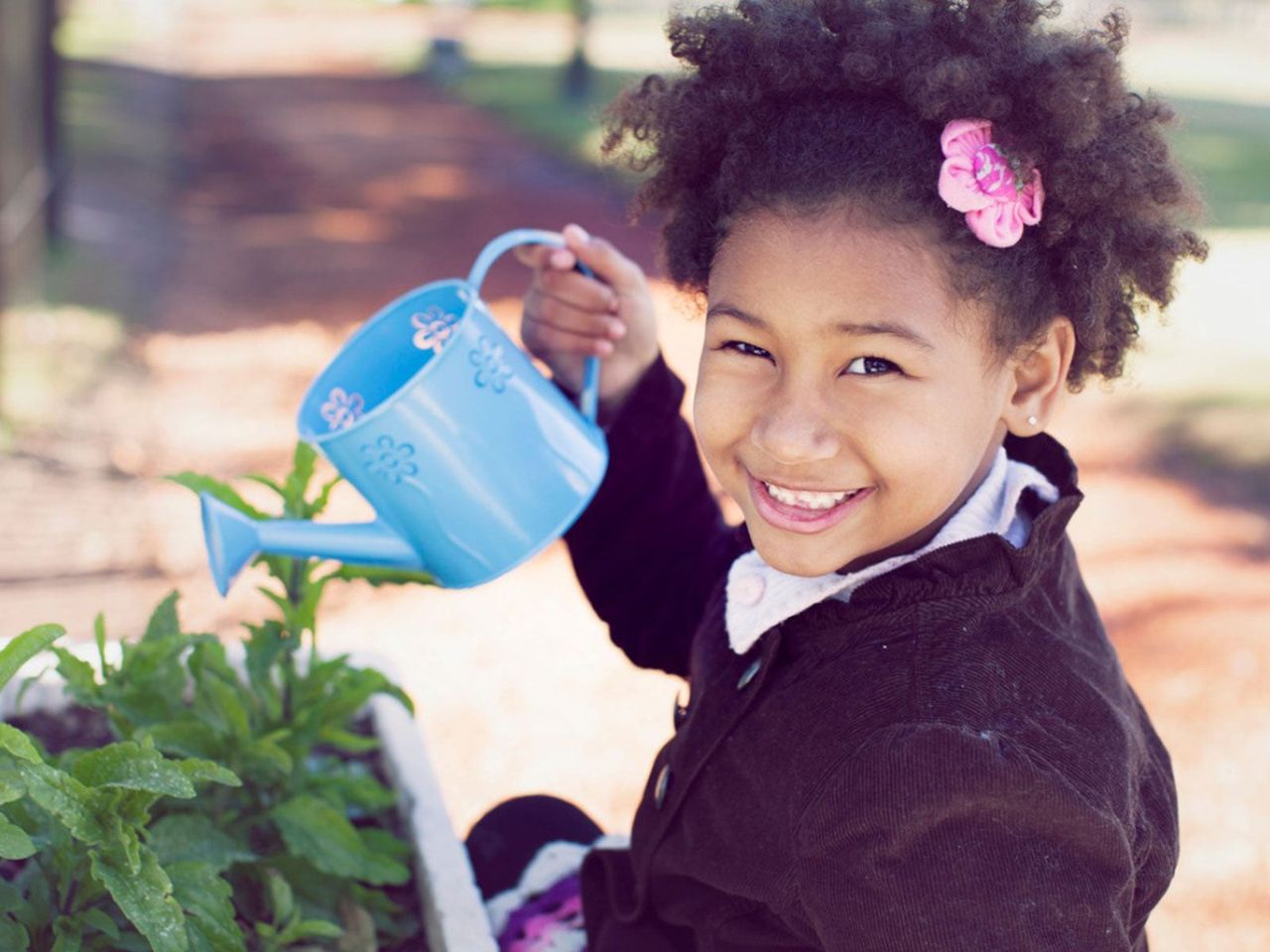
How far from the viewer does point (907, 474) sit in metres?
1.48

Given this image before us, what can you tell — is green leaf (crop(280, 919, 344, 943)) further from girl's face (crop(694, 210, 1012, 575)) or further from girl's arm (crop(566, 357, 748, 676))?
girl's face (crop(694, 210, 1012, 575))

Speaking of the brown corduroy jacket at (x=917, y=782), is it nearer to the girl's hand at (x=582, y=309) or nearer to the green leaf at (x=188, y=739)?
the girl's hand at (x=582, y=309)

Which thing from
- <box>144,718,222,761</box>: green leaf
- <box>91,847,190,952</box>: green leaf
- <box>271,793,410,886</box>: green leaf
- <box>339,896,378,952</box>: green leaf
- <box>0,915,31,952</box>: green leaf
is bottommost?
<box>339,896,378,952</box>: green leaf

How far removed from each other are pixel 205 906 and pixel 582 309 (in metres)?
0.91

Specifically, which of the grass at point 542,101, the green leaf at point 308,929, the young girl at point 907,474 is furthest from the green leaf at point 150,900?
the grass at point 542,101

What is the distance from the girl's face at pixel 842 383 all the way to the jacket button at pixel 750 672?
4.5 inches

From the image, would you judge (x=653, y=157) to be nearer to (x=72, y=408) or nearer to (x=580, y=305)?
(x=580, y=305)

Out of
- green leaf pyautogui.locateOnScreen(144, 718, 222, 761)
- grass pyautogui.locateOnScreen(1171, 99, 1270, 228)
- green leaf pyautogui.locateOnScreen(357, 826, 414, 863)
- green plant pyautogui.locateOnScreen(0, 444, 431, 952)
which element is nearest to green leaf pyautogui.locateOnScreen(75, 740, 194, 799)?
green plant pyautogui.locateOnScreen(0, 444, 431, 952)

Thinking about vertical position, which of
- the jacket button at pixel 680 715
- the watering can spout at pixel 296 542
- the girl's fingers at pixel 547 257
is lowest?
the jacket button at pixel 680 715

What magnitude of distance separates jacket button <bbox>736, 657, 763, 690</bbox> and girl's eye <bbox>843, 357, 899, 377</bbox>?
0.32 meters

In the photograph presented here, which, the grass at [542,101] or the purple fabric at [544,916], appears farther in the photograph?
the grass at [542,101]

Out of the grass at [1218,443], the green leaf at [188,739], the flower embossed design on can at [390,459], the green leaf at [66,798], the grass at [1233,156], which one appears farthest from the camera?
the grass at [1233,156]

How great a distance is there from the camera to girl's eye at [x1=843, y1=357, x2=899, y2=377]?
149 centimetres

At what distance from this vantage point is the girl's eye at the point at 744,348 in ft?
5.08
